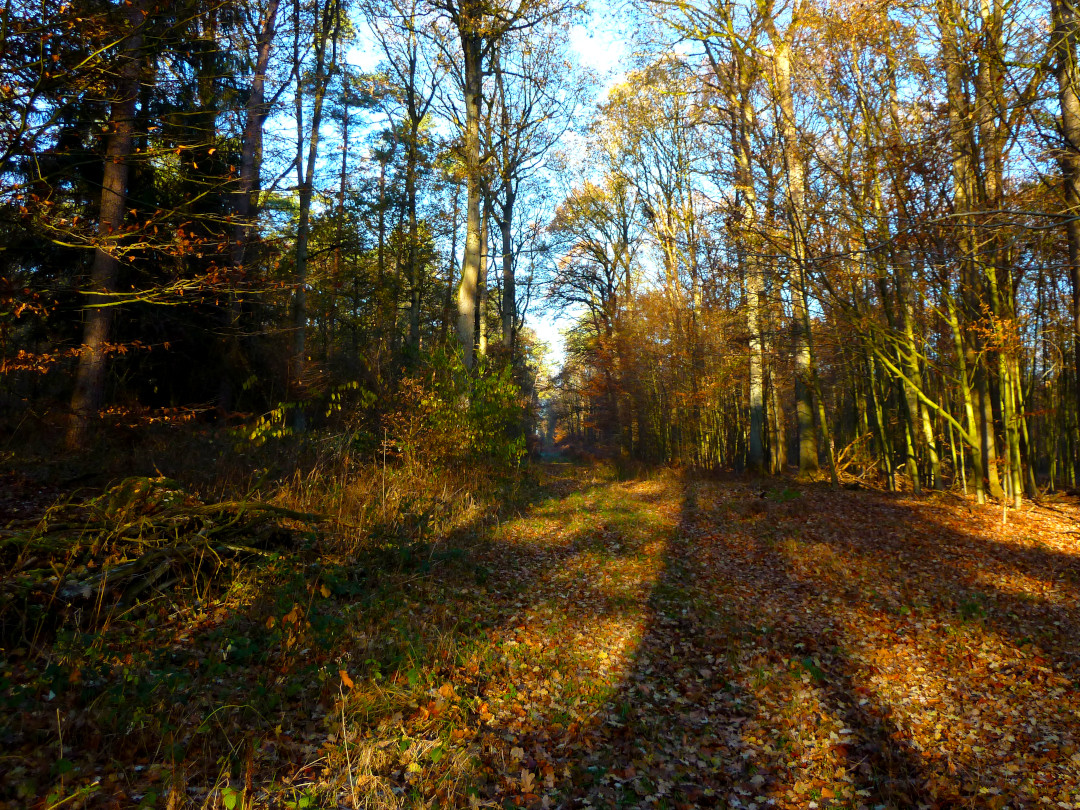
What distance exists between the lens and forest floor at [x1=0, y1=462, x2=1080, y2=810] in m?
3.18

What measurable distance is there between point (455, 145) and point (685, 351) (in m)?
9.70

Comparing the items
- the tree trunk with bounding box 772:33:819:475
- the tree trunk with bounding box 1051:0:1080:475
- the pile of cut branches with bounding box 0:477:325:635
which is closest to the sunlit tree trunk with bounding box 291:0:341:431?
the pile of cut branches with bounding box 0:477:325:635

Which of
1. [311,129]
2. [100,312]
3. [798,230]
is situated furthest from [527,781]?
[311,129]

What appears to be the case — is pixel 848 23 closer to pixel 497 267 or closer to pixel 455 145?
pixel 455 145

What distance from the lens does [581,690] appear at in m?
4.59

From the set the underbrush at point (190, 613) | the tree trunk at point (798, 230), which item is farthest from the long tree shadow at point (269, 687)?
the tree trunk at point (798, 230)

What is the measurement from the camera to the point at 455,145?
42.0 ft

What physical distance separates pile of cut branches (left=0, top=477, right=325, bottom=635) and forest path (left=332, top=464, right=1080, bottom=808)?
195cm

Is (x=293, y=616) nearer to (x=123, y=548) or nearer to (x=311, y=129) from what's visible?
(x=123, y=548)

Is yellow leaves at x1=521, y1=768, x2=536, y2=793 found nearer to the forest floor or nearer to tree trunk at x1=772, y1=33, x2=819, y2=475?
the forest floor

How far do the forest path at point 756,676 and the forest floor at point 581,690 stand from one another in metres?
0.02

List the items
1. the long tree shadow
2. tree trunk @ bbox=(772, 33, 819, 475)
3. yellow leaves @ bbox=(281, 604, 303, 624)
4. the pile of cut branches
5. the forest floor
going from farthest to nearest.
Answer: tree trunk @ bbox=(772, 33, 819, 475), yellow leaves @ bbox=(281, 604, 303, 624), the pile of cut branches, the forest floor, the long tree shadow

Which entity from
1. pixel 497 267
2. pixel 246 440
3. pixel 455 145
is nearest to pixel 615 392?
pixel 497 267

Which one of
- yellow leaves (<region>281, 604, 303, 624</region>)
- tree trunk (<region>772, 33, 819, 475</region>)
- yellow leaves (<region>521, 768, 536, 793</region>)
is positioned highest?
tree trunk (<region>772, 33, 819, 475</region>)
